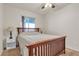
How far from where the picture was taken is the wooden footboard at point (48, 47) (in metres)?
1.36

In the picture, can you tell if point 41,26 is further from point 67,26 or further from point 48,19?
point 67,26

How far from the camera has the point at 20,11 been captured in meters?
1.52

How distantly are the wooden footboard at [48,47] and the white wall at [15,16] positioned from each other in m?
0.38

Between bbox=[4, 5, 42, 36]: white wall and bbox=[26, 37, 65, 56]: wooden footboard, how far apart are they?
38cm

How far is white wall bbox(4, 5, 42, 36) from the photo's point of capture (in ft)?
4.74

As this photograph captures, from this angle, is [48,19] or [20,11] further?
[48,19]

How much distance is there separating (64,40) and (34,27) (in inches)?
25.5

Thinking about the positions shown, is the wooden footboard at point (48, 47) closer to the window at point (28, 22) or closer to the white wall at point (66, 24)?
the white wall at point (66, 24)

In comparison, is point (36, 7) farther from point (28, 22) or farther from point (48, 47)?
point (48, 47)

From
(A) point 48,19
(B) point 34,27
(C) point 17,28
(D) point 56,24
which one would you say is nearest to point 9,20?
(C) point 17,28

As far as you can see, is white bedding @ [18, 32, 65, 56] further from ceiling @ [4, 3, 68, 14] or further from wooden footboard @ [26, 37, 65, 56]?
ceiling @ [4, 3, 68, 14]

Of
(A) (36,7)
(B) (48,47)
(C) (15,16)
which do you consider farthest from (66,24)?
(C) (15,16)

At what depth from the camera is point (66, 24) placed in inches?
65.2

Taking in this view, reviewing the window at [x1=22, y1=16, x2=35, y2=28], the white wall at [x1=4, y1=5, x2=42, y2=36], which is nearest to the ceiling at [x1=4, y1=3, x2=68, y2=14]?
the white wall at [x1=4, y1=5, x2=42, y2=36]
